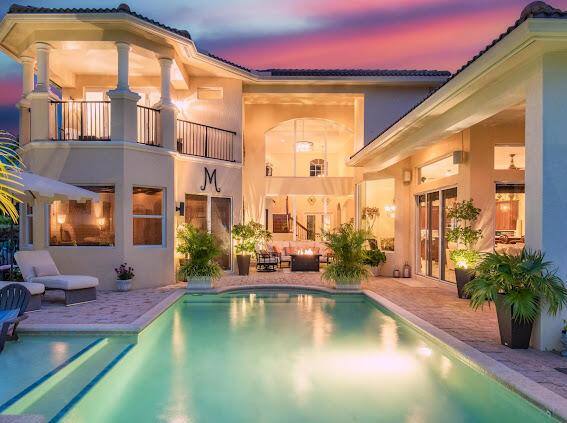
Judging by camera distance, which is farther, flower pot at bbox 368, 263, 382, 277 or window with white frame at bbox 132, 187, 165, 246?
flower pot at bbox 368, 263, 382, 277

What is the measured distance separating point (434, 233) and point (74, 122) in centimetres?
1094

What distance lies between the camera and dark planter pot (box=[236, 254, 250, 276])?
14.0 m

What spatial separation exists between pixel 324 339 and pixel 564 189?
4.12 m

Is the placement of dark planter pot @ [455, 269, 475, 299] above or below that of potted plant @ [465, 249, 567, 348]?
below

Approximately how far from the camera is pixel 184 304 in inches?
391

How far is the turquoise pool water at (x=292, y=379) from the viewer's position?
435 cm

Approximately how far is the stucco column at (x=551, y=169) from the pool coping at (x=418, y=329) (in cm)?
108

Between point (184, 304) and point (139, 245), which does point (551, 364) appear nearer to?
point (184, 304)

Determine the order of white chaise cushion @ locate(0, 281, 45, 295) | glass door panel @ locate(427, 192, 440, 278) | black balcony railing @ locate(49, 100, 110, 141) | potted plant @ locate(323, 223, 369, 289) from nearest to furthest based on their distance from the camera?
white chaise cushion @ locate(0, 281, 45, 295) < potted plant @ locate(323, 223, 369, 289) < black balcony railing @ locate(49, 100, 110, 141) < glass door panel @ locate(427, 192, 440, 278)

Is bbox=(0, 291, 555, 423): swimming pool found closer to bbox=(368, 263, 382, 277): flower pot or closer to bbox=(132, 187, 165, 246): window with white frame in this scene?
bbox=(132, 187, 165, 246): window with white frame

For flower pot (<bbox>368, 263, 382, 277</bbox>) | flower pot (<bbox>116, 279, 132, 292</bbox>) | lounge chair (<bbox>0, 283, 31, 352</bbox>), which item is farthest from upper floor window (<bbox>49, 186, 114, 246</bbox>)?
flower pot (<bbox>368, 263, 382, 277</bbox>)

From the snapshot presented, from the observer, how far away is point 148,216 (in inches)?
457

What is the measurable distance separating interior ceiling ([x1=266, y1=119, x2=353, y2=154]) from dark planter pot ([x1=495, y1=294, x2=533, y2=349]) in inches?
499

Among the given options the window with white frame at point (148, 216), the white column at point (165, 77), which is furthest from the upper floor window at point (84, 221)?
the white column at point (165, 77)
